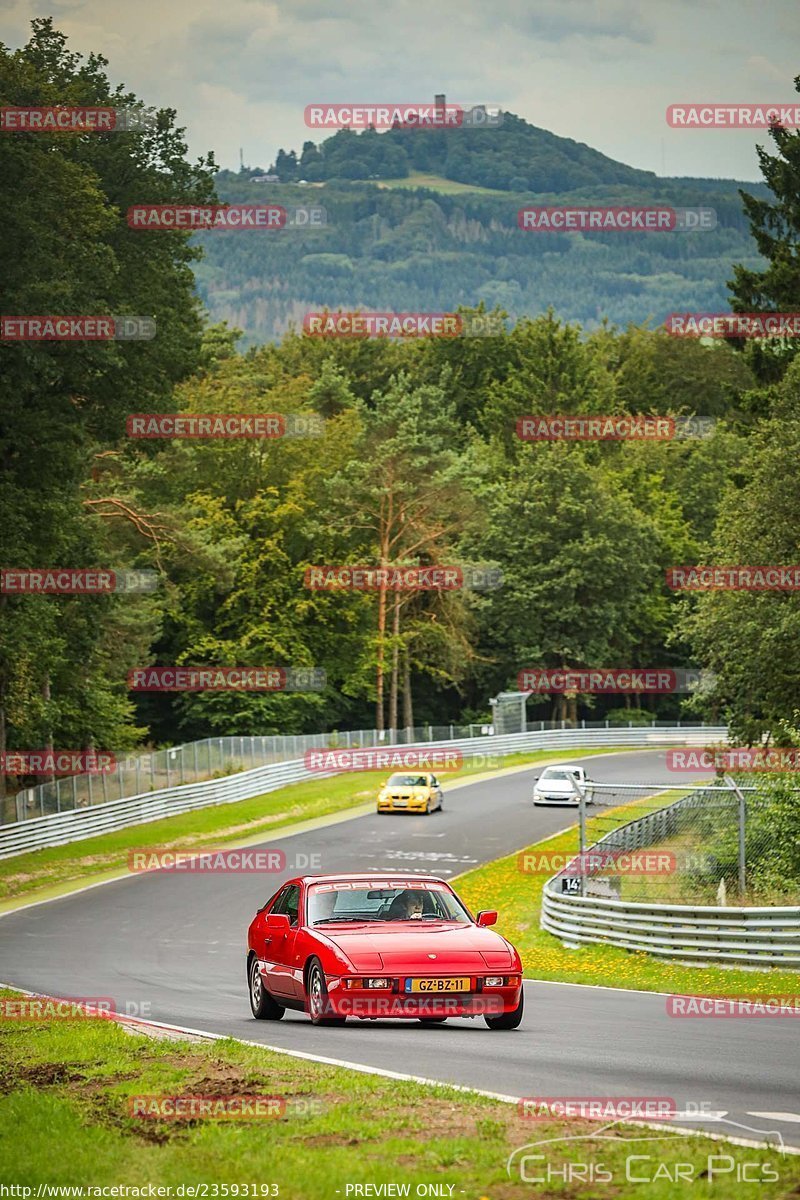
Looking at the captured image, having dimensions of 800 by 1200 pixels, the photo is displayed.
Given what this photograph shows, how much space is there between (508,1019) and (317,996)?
1666 millimetres

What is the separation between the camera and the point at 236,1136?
830cm

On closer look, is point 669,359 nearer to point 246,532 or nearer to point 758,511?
point 246,532

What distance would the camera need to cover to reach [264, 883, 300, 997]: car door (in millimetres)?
14366

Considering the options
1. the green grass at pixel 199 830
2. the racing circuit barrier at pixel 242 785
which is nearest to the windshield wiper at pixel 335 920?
the green grass at pixel 199 830

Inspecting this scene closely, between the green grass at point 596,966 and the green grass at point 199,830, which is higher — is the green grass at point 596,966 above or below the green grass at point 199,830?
above

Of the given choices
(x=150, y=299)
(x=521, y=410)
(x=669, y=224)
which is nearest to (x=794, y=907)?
(x=150, y=299)

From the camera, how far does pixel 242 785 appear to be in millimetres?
55562

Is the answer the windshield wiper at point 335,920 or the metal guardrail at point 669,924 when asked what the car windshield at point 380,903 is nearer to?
the windshield wiper at point 335,920

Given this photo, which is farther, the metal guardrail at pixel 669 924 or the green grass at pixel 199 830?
the green grass at pixel 199 830

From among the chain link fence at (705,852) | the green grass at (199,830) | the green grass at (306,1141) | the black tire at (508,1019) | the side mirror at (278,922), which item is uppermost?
the green grass at (306,1141)

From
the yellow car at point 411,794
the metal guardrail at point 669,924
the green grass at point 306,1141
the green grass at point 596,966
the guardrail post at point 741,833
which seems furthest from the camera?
the yellow car at point 411,794

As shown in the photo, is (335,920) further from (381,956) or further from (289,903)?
(381,956)

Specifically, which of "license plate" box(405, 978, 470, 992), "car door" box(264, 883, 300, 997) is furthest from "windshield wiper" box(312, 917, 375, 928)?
"license plate" box(405, 978, 470, 992)

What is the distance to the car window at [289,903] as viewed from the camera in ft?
48.3
